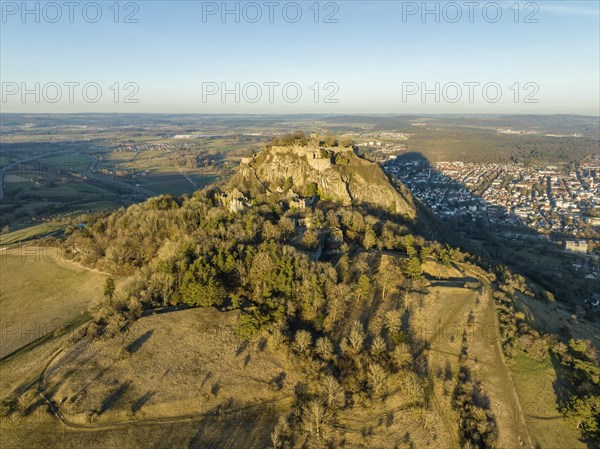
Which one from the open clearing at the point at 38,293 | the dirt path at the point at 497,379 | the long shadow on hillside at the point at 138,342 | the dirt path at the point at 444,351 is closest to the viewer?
the dirt path at the point at 497,379

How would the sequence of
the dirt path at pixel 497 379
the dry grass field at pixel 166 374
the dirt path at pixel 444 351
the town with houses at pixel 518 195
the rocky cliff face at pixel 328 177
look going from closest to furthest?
the dirt path at pixel 497 379
the dirt path at pixel 444 351
the dry grass field at pixel 166 374
the rocky cliff face at pixel 328 177
the town with houses at pixel 518 195

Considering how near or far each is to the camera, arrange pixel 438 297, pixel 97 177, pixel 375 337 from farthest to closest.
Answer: pixel 97 177
pixel 438 297
pixel 375 337

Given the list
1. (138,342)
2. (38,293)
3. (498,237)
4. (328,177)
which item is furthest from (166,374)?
(498,237)

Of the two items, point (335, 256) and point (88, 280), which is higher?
point (335, 256)

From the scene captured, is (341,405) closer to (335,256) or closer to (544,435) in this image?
(544,435)

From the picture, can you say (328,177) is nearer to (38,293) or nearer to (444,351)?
(444,351)

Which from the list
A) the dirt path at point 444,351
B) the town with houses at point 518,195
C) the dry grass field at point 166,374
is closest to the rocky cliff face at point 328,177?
the dirt path at point 444,351

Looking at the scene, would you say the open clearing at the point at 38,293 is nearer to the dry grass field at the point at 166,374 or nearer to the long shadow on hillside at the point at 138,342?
the dry grass field at the point at 166,374

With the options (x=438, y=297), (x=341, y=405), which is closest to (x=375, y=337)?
(x=341, y=405)
